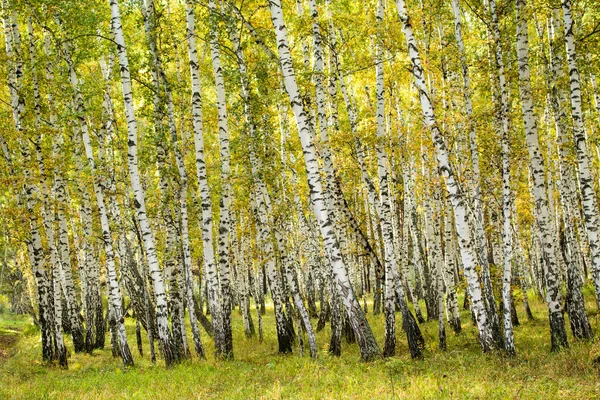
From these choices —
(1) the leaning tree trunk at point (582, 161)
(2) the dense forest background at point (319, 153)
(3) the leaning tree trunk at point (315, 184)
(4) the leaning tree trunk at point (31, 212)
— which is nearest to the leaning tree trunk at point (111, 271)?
(2) the dense forest background at point (319, 153)

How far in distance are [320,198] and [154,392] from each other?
16.6 feet

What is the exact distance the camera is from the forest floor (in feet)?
25.7

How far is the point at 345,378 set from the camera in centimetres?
916

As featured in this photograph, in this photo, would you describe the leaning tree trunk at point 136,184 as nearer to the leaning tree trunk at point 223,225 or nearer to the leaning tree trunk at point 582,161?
the leaning tree trunk at point 223,225

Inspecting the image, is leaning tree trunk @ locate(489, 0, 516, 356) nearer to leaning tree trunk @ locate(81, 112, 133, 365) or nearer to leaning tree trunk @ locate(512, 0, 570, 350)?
leaning tree trunk @ locate(512, 0, 570, 350)

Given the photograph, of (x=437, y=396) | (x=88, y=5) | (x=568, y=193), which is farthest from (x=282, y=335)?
(x=88, y=5)

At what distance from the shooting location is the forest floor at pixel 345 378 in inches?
309

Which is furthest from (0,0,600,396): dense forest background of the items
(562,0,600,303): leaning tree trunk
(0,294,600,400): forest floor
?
(0,294,600,400): forest floor

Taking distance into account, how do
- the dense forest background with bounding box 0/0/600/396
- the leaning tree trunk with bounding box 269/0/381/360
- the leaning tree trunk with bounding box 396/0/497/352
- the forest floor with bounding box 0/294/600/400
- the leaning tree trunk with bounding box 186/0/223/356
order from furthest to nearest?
the leaning tree trunk with bounding box 186/0/223/356, the dense forest background with bounding box 0/0/600/396, the leaning tree trunk with bounding box 269/0/381/360, the leaning tree trunk with bounding box 396/0/497/352, the forest floor with bounding box 0/294/600/400

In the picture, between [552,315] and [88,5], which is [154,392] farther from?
[88,5]

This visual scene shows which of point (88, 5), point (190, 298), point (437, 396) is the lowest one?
point (437, 396)

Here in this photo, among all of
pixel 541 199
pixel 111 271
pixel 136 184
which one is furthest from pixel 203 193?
pixel 541 199

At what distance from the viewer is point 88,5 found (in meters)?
14.1

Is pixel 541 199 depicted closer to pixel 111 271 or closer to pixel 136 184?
pixel 136 184
